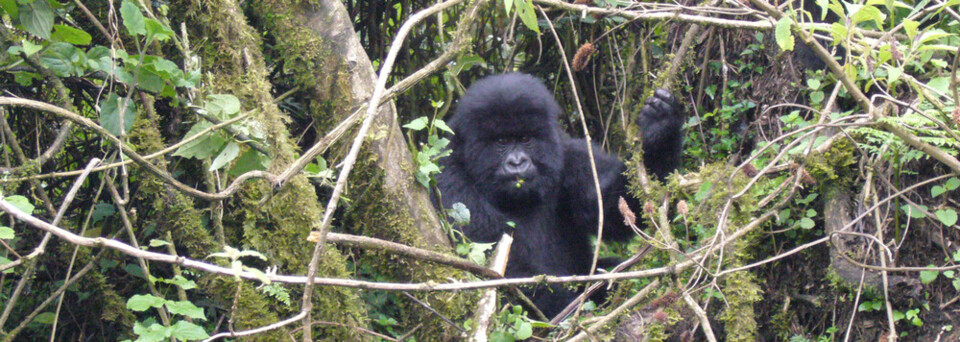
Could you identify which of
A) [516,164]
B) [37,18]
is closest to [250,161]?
[37,18]

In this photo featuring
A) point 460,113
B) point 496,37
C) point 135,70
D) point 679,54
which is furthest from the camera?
point 496,37

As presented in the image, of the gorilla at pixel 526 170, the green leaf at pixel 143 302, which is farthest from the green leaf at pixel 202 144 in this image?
the gorilla at pixel 526 170

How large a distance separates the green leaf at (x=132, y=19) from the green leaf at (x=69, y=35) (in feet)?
0.87

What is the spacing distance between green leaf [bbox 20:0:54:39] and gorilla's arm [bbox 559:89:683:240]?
2.51m

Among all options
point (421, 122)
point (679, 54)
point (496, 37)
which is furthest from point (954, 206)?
point (496, 37)

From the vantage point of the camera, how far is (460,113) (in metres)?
4.30

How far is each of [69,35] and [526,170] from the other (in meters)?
2.18

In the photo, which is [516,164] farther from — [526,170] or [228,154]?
[228,154]

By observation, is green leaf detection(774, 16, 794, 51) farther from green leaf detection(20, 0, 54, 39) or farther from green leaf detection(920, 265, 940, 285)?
green leaf detection(20, 0, 54, 39)

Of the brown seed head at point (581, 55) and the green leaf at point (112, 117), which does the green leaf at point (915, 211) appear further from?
the green leaf at point (112, 117)

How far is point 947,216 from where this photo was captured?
2.84 metres

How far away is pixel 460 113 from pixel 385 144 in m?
1.47

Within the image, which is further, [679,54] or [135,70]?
[679,54]

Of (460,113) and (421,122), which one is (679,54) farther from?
(421,122)
